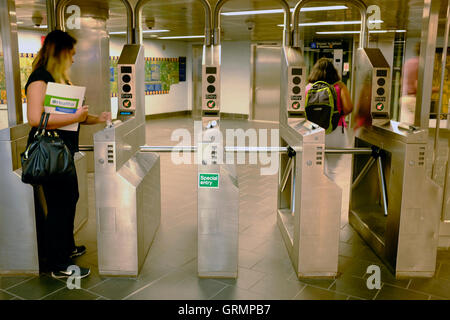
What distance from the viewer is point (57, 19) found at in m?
2.89

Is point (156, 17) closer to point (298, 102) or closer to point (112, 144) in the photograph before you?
point (298, 102)

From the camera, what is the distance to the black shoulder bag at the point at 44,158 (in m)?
2.22

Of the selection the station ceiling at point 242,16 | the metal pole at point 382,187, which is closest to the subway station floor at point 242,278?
the metal pole at point 382,187

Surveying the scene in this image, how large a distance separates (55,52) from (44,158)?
0.61 m

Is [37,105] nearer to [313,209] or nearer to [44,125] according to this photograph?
[44,125]

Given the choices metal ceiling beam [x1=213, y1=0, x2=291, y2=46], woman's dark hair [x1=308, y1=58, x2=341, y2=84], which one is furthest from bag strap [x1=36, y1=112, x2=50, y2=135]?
woman's dark hair [x1=308, y1=58, x2=341, y2=84]

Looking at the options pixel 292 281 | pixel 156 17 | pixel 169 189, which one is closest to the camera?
pixel 292 281

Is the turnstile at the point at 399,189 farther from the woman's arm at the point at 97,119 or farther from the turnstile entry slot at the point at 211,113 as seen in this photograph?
the woman's arm at the point at 97,119

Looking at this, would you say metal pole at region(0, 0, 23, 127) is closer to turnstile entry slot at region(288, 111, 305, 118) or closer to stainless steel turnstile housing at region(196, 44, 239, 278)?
stainless steel turnstile housing at region(196, 44, 239, 278)

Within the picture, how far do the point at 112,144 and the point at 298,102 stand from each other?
1315 mm

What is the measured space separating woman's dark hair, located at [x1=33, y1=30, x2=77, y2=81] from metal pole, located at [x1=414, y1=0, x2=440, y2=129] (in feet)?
7.00

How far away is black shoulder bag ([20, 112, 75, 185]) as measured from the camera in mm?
2219

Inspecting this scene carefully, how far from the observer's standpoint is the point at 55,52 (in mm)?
2383
